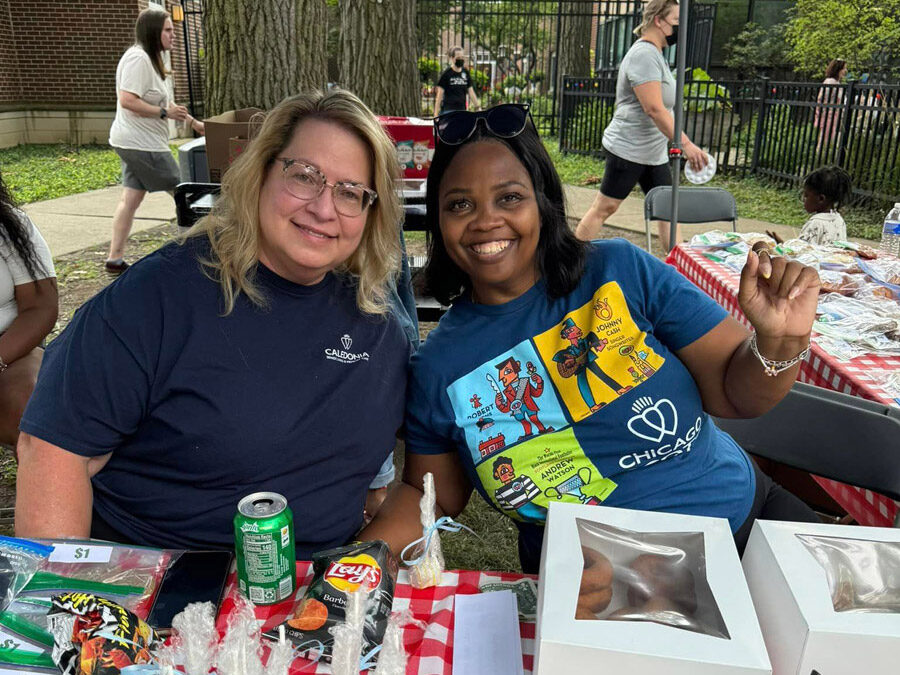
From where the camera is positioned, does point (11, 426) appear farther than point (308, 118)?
Yes

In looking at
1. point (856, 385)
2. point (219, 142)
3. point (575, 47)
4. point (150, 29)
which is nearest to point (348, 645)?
point (856, 385)

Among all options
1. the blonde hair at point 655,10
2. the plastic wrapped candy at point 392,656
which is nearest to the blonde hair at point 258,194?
the plastic wrapped candy at point 392,656

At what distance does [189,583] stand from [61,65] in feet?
52.9

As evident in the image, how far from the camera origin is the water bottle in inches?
156

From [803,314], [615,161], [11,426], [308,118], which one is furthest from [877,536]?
[615,161]

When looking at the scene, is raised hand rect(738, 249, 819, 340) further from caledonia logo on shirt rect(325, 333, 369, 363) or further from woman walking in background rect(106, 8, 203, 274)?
woman walking in background rect(106, 8, 203, 274)

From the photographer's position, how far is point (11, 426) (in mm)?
2613

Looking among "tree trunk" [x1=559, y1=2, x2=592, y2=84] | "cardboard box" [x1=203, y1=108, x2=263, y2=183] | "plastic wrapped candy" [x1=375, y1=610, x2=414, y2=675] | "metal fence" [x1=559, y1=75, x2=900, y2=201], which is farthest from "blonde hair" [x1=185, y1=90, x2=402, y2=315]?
"tree trunk" [x1=559, y1=2, x2=592, y2=84]

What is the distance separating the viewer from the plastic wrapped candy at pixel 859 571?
1000 mm

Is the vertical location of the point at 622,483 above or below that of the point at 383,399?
below

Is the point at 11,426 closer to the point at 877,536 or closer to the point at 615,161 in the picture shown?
the point at 877,536

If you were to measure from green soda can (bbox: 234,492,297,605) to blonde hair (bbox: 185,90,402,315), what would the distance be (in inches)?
22.1

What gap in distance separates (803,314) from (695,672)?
2.96 ft

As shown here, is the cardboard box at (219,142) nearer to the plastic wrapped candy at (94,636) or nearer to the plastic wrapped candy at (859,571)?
the plastic wrapped candy at (94,636)
